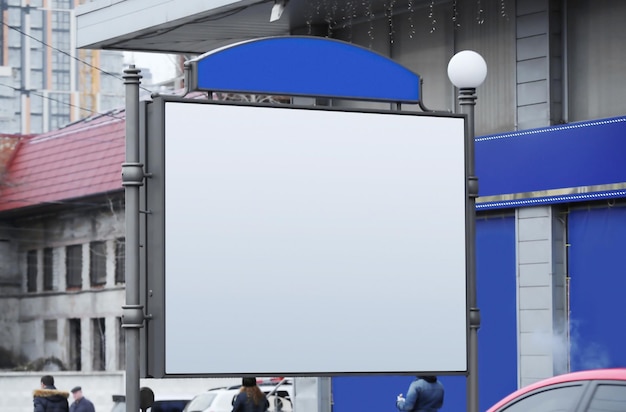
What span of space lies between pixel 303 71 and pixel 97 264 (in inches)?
1895

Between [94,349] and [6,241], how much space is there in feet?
31.1

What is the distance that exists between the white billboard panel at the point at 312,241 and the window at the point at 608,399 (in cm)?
212

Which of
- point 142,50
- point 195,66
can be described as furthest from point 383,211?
point 142,50

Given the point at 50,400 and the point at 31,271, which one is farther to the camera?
the point at 31,271

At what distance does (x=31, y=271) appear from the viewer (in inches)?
2514

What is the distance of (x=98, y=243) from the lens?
57.9 m

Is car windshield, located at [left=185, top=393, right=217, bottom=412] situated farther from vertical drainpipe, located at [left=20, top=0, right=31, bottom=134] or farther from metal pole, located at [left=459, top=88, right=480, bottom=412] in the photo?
vertical drainpipe, located at [left=20, top=0, right=31, bottom=134]

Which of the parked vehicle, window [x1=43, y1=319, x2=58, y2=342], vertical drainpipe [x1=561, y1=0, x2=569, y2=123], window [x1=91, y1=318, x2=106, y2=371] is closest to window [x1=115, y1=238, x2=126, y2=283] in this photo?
window [x1=91, y1=318, x2=106, y2=371]

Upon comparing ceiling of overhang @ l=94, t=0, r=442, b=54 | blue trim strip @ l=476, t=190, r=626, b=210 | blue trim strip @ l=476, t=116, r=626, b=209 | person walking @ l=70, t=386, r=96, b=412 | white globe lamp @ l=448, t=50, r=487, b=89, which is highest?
ceiling of overhang @ l=94, t=0, r=442, b=54

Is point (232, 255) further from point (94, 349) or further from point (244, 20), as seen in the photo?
point (94, 349)

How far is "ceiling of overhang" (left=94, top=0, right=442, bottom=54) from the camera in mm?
19250

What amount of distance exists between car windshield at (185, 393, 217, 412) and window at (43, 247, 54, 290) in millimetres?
32410

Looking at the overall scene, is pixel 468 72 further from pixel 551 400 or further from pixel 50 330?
pixel 50 330

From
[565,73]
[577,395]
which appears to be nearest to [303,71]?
[577,395]
